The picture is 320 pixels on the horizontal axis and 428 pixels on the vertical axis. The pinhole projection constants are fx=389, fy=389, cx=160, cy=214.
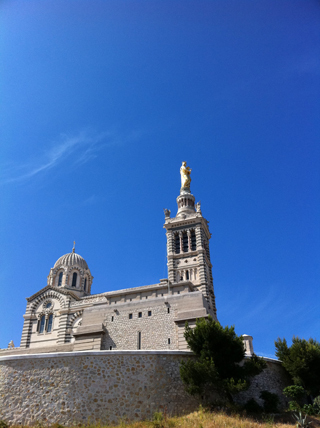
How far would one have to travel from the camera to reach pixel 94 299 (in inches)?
1791

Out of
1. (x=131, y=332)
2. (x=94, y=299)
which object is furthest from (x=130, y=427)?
(x=94, y=299)

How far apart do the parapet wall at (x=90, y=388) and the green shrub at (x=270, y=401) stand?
795mm

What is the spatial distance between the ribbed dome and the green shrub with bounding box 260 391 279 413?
3674 centimetres

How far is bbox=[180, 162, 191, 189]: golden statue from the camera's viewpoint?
6134 centimetres

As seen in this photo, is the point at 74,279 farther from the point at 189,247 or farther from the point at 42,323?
the point at 189,247

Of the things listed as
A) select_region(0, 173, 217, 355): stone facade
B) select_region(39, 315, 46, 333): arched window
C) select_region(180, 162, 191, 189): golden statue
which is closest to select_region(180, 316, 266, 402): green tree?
A: select_region(0, 173, 217, 355): stone facade

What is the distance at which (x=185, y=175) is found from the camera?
204 feet

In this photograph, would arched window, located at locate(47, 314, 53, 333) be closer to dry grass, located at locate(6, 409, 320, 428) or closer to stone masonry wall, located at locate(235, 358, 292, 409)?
dry grass, located at locate(6, 409, 320, 428)

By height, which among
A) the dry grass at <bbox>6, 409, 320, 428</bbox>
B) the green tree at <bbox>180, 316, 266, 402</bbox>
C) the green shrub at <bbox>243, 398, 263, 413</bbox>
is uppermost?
the green tree at <bbox>180, 316, 266, 402</bbox>

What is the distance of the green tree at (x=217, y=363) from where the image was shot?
69.5 ft

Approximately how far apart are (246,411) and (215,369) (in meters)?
2.77

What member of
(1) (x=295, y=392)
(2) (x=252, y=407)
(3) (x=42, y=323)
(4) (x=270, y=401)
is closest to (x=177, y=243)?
(3) (x=42, y=323)

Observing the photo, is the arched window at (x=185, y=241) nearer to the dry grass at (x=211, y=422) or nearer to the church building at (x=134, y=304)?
the church building at (x=134, y=304)

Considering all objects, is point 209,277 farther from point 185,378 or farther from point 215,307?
point 185,378
